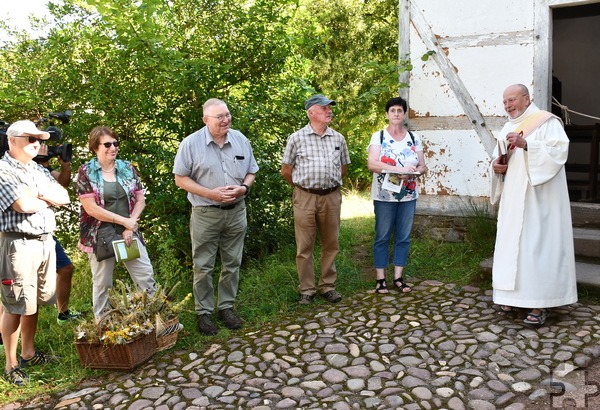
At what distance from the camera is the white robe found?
15.8 feet

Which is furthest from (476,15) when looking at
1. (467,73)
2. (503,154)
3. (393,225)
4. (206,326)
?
(206,326)

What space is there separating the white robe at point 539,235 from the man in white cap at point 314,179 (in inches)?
57.6

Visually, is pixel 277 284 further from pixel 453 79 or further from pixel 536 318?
pixel 453 79

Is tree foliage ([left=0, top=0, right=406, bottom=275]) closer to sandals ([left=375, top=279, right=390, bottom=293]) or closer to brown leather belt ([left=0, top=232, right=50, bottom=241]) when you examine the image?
brown leather belt ([left=0, top=232, right=50, bottom=241])

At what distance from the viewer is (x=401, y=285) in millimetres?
5789

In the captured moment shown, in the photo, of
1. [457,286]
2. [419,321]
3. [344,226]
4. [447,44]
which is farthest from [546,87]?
[344,226]

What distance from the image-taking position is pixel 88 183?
4.73m

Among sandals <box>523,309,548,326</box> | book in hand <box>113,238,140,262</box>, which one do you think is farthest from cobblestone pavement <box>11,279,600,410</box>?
book in hand <box>113,238,140,262</box>

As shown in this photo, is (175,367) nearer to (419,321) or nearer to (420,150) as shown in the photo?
(419,321)

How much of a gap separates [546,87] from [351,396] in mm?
4003

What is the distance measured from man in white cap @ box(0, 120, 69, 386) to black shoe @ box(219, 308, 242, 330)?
146 centimetres

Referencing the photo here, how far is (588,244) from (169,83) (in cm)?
450

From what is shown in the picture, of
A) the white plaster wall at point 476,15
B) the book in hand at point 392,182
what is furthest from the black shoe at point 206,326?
the white plaster wall at point 476,15

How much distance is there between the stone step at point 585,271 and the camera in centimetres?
536
